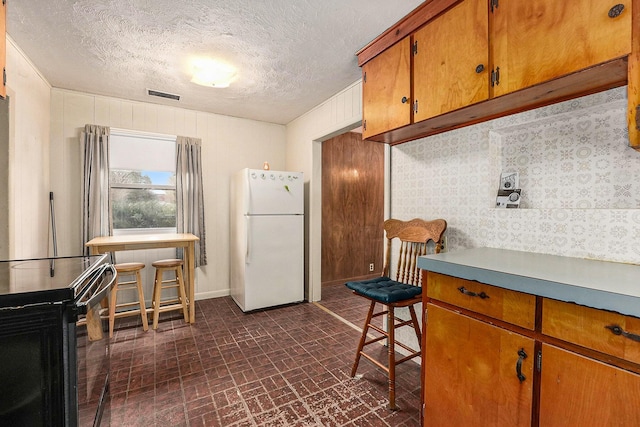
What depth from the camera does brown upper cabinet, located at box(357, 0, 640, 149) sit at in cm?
107

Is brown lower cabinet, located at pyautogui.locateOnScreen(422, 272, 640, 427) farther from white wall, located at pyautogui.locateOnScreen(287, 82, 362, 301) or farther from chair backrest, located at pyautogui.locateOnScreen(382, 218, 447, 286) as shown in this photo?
white wall, located at pyautogui.locateOnScreen(287, 82, 362, 301)

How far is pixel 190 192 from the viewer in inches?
140

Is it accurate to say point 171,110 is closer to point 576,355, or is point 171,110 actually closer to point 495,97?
point 495,97

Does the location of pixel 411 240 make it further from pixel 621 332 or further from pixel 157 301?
pixel 157 301

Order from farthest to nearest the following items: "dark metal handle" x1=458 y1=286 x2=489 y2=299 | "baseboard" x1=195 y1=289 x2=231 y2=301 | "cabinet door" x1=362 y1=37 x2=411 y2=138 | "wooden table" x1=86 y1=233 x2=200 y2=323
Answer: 1. "baseboard" x1=195 y1=289 x2=231 y2=301
2. "wooden table" x1=86 y1=233 x2=200 y2=323
3. "cabinet door" x1=362 y1=37 x2=411 y2=138
4. "dark metal handle" x1=458 y1=286 x2=489 y2=299

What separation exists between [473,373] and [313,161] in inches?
118

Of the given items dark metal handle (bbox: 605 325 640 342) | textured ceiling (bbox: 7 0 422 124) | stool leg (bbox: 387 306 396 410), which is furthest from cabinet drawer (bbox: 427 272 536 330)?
textured ceiling (bbox: 7 0 422 124)

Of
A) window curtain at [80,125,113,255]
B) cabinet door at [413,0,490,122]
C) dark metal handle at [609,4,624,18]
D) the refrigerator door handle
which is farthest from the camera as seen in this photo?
the refrigerator door handle

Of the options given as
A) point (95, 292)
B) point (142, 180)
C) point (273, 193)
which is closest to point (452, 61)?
point (95, 292)

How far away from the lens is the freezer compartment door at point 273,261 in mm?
3299

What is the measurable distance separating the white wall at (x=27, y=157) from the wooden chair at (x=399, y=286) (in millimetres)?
2755

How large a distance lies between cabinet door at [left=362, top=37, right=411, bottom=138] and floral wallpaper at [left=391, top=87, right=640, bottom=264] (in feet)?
1.39

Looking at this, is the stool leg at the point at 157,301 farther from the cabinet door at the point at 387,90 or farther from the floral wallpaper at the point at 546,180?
the floral wallpaper at the point at 546,180

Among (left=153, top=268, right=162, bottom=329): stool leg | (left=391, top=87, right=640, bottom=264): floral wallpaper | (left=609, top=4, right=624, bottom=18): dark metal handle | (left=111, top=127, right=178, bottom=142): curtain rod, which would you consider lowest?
(left=153, top=268, right=162, bottom=329): stool leg
